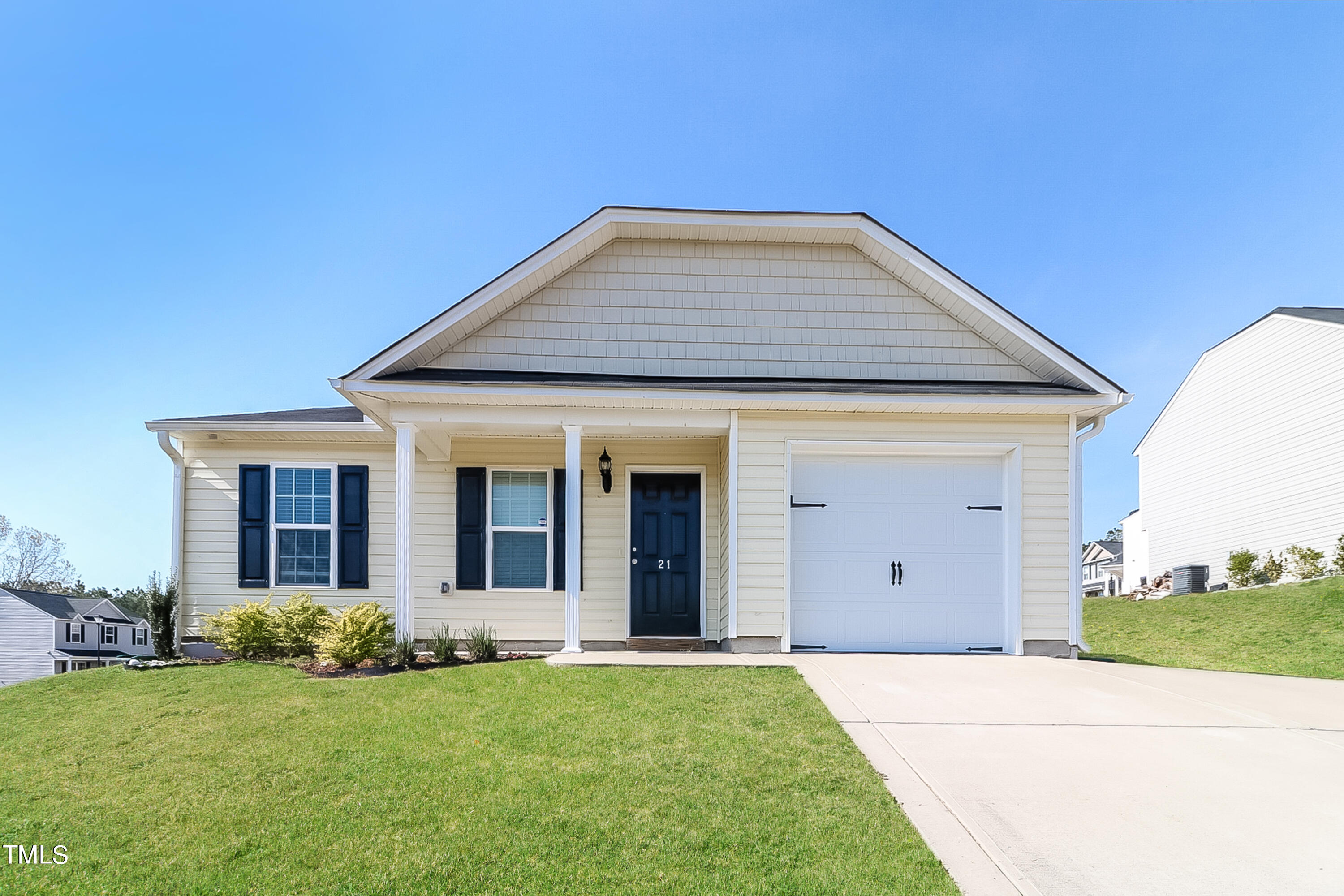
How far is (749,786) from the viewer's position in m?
4.98

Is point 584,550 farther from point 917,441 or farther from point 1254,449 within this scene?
point 1254,449

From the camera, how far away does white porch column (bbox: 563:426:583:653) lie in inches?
367

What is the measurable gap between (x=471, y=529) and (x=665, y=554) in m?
2.53

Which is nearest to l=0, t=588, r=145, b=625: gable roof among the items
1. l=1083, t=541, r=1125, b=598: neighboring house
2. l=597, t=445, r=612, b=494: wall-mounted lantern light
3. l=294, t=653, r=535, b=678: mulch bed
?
l=294, t=653, r=535, b=678: mulch bed

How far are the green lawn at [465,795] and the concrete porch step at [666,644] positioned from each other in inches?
122

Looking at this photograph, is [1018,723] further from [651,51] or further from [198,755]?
[651,51]

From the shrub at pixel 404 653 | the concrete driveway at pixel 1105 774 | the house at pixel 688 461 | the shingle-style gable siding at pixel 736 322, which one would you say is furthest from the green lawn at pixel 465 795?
the shingle-style gable siding at pixel 736 322

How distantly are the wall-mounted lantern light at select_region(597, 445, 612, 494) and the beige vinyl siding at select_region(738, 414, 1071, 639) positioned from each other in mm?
2069

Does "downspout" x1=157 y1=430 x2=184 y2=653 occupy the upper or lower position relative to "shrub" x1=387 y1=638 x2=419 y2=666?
upper

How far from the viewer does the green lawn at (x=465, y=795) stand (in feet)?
13.3

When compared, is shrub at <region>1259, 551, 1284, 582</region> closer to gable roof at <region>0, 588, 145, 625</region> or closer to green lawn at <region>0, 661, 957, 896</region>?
green lawn at <region>0, 661, 957, 896</region>

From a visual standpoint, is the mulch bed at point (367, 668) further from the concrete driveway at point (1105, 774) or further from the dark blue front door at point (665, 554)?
the concrete driveway at point (1105, 774)

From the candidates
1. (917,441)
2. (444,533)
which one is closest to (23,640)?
(444,533)

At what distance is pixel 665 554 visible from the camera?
1104 centimetres
